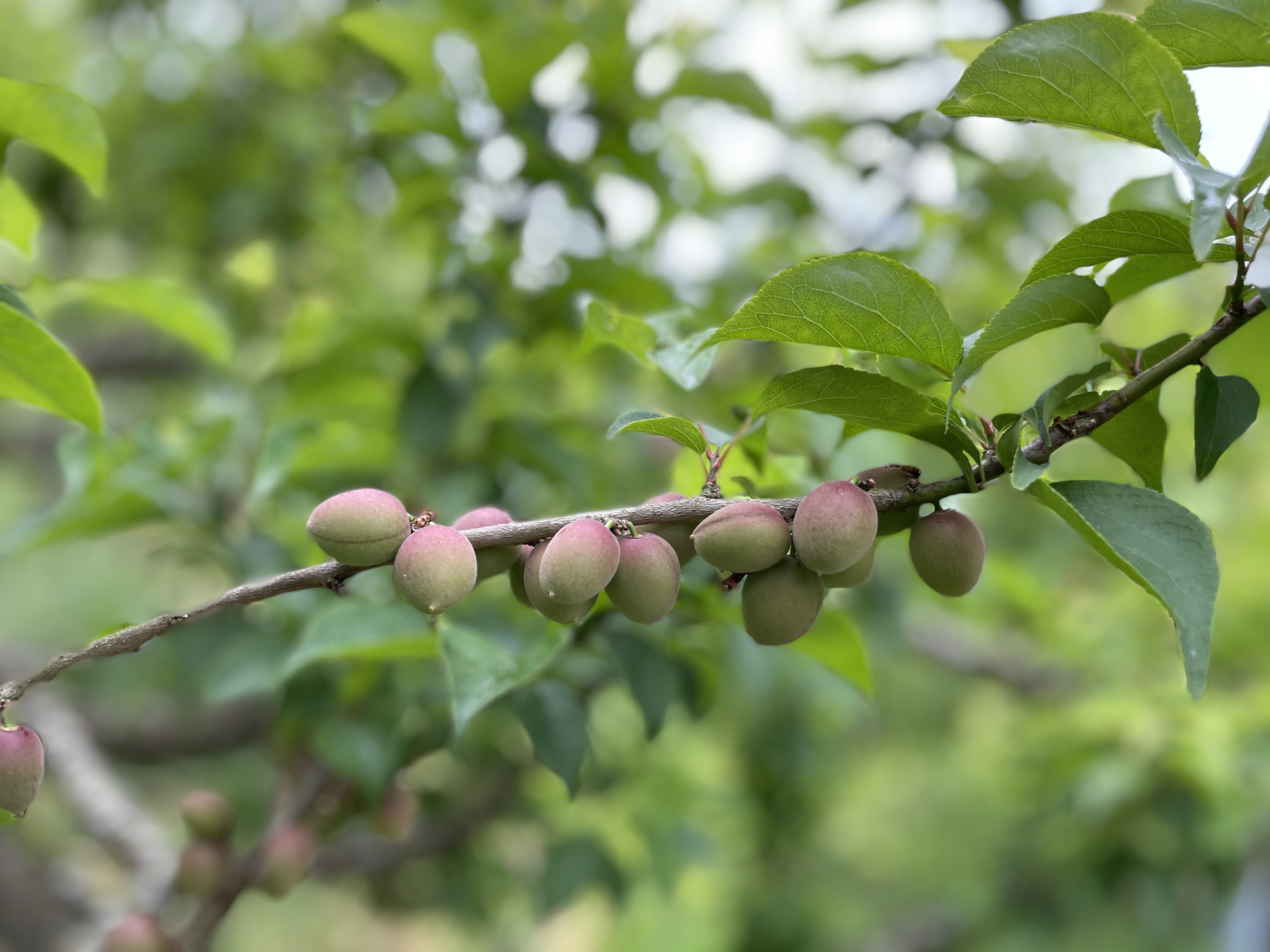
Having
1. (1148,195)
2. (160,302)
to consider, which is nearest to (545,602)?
(1148,195)

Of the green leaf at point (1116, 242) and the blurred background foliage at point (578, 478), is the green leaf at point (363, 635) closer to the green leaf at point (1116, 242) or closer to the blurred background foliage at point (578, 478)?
the blurred background foliage at point (578, 478)

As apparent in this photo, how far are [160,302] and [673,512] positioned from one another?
740 mm

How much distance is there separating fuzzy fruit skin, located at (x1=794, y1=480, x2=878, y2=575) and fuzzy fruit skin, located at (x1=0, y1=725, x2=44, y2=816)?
42 centimetres

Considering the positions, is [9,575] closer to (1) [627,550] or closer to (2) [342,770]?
(2) [342,770]

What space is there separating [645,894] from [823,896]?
607 mm

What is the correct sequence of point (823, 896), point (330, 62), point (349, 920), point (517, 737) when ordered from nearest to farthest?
1. point (517, 737)
2. point (330, 62)
3. point (823, 896)
4. point (349, 920)

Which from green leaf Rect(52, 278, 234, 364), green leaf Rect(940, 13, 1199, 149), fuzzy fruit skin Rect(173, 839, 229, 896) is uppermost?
green leaf Rect(940, 13, 1199, 149)

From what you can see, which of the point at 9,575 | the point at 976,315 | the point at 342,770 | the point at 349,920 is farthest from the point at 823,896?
the point at 9,575

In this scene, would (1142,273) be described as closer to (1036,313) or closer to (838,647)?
(1036,313)

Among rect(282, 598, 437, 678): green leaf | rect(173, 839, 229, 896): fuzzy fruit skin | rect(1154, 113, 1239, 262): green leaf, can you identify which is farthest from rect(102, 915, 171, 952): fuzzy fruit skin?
rect(1154, 113, 1239, 262): green leaf

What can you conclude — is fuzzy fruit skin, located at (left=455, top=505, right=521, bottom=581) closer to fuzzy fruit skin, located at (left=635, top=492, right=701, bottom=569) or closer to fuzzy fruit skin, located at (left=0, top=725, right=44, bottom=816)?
fuzzy fruit skin, located at (left=635, top=492, right=701, bottom=569)

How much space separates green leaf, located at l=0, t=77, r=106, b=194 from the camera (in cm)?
75

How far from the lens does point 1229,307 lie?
558 mm

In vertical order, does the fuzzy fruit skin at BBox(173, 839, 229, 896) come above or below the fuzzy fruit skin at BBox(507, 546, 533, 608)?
below
